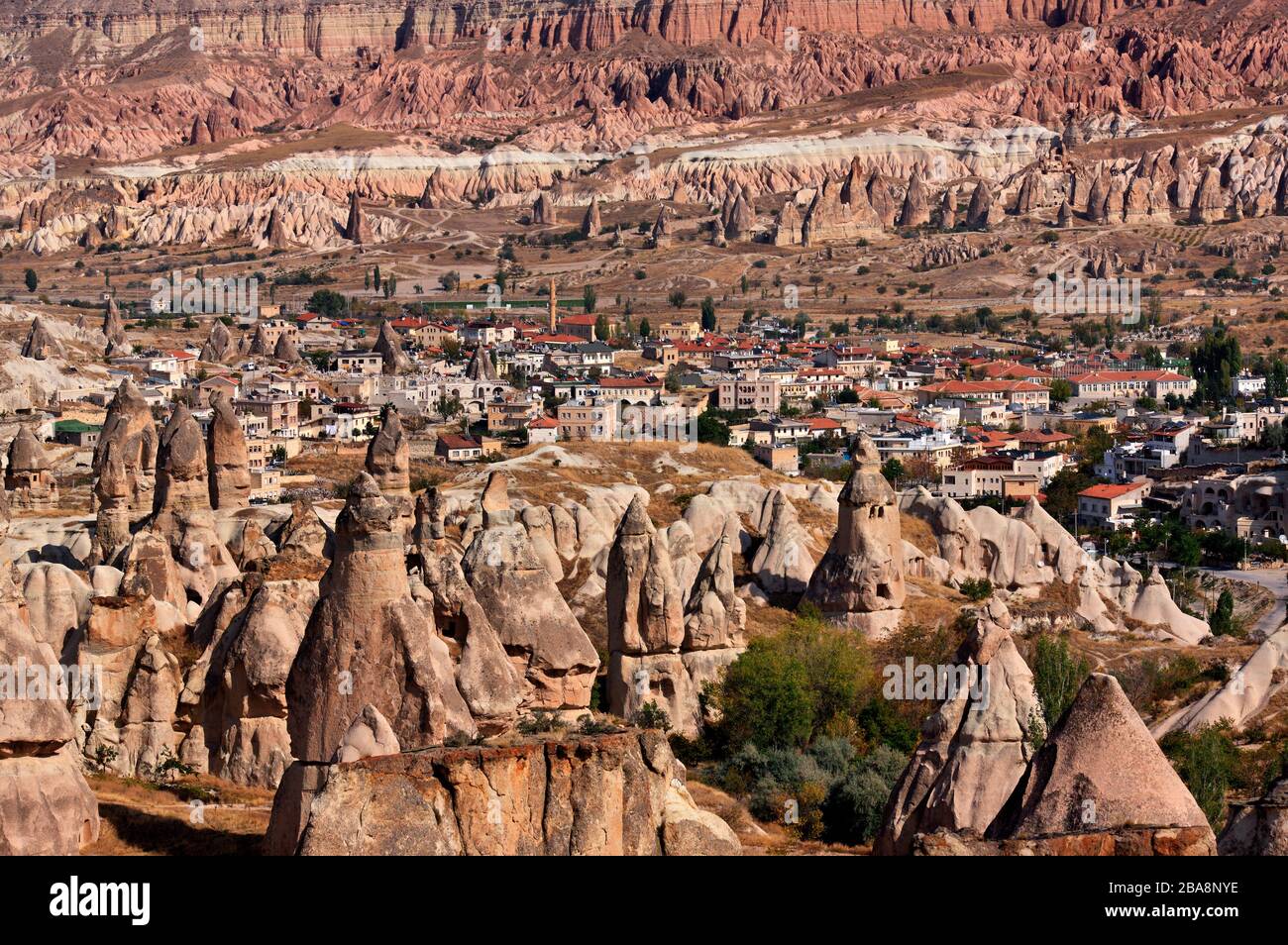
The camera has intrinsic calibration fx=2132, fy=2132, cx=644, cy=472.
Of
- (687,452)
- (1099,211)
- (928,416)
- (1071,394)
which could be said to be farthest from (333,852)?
(1099,211)

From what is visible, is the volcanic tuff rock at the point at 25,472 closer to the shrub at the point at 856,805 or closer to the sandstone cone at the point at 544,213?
the shrub at the point at 856,805

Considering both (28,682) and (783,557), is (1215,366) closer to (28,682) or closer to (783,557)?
(783,557)

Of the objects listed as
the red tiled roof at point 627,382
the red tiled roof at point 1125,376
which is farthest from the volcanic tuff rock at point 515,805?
the red tiled roof at point 1125,376

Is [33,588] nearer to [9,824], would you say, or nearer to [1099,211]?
[9,824]

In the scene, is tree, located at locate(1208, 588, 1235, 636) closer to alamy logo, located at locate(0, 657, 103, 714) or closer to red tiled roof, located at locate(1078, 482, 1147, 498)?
red tiled roof, located at locate(1078, 482, 1147, 498)

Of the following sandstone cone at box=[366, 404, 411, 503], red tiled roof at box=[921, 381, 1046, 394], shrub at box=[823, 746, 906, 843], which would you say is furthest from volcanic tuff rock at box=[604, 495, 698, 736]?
red tiled roof at box=[921, 381, 1046, 394]

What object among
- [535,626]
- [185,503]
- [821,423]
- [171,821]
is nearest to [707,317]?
[821,423]
